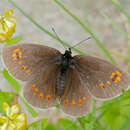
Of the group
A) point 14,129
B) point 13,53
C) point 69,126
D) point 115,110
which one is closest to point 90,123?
point 69,126

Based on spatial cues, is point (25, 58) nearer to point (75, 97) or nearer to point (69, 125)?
point (75, 97)

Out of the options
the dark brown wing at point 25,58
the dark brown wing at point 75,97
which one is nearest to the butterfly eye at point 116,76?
the dark brown wing at point 75,97

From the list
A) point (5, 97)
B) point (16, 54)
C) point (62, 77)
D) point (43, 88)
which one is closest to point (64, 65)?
point (62, 77)

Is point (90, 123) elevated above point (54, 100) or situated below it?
below

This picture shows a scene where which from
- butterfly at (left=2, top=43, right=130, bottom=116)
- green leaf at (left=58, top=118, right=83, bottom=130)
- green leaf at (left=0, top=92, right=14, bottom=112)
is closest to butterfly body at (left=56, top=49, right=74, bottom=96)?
butterfly at (left=2, top=43, right=130, bottom=116)

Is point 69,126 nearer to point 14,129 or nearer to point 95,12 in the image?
point 14,129

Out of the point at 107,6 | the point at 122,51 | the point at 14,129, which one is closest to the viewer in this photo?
the point at 14,129

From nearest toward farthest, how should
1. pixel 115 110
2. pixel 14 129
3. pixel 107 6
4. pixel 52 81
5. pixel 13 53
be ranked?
pixel 14 129
pixel 13 53
pixel 52 81
pixel 115 110
pixel 107 6
